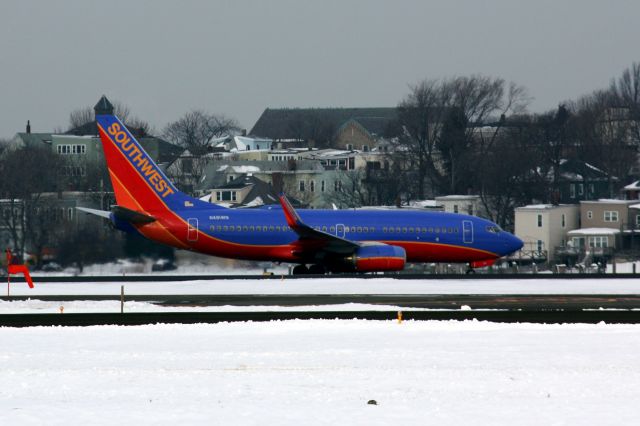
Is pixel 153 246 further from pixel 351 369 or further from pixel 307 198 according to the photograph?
pixel 307 198

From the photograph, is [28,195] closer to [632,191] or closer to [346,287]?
[346,287]

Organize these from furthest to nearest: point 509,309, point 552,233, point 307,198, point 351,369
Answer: point 307,198 < point 552,233 < point 509,309 < point 351,369

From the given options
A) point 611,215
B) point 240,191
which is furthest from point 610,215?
point 240,191

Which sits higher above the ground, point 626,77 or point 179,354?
point 626,77

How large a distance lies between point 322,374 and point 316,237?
102 feet

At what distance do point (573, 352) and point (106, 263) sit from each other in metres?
36.3

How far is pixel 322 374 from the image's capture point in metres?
24.5

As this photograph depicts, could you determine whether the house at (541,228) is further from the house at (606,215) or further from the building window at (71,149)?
the building window at (71,149)

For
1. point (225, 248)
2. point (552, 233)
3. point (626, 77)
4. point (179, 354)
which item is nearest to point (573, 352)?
point (179, 354)

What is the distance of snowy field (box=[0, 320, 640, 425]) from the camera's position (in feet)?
67.3

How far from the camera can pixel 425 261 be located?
5875 centimetres

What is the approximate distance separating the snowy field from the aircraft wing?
2188cm

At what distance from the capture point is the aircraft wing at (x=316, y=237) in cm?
5475

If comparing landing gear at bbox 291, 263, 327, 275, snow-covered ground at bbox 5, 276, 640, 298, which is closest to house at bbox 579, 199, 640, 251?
landing gear at bbox 291, 263, 327, 275
